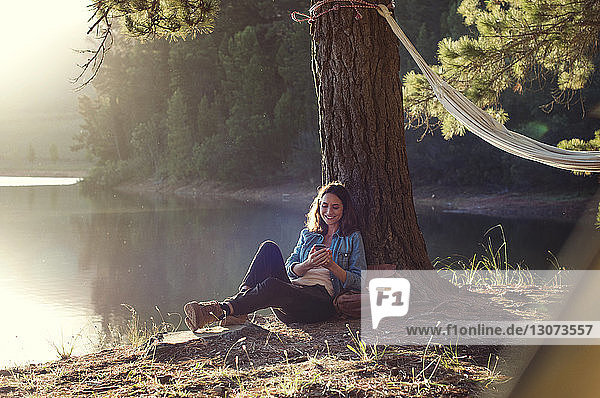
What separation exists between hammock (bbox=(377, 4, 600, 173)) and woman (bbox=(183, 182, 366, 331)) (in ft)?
2.70

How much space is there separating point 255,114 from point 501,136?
19.4 metres

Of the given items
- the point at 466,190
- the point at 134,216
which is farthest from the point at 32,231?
the point at 466,190

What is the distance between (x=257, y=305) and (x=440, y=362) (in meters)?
1.01

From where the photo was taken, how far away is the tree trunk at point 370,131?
3510 millimetres

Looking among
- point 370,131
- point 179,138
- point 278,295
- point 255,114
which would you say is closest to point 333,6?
point 370,131

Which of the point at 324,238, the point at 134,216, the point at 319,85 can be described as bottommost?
the point at 134,216

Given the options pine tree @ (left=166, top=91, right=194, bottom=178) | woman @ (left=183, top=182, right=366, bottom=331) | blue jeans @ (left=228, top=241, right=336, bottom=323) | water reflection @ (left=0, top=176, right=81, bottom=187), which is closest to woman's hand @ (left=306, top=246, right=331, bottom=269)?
woman @ (left=183, top=182, right=366, bottom=331)

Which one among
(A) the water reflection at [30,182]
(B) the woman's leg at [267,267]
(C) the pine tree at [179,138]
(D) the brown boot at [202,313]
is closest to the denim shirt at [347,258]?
(B) the woman's leg at [267,267]

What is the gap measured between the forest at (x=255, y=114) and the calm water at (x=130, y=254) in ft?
10.2

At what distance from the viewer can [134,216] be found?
16.2m

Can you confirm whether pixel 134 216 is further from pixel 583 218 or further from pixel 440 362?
pixel 440 362

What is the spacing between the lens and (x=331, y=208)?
3.33 m

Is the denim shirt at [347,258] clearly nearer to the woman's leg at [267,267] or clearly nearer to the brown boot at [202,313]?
the woman's leg at [267,267]

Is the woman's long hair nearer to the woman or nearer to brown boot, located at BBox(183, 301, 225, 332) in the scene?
the woman
